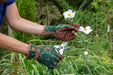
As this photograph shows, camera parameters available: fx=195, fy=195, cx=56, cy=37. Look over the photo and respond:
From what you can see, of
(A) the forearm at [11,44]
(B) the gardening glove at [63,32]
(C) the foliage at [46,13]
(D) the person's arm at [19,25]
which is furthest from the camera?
(C) the foliage at [46,13]

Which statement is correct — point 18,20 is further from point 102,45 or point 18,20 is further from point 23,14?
point 23,14

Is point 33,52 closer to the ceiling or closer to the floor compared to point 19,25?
closer to the floor

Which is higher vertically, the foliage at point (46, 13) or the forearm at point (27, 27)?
the foliage at point (46, 13)

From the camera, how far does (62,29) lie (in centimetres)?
194

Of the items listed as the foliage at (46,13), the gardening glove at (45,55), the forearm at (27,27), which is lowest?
the gardening glove at (45,55)

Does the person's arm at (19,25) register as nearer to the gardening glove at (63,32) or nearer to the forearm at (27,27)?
the forearm at (27,27)

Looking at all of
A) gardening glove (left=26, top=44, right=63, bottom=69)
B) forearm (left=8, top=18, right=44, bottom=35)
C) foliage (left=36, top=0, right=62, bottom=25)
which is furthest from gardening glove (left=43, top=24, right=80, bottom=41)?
foliage (left=36, top=0, right=62, bottom=25)

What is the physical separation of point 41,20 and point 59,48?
3998 mm

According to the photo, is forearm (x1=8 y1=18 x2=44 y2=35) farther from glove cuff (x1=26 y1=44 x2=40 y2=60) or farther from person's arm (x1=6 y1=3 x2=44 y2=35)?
glove cuff (x1=26 y1=44 x2=40 y2=60)

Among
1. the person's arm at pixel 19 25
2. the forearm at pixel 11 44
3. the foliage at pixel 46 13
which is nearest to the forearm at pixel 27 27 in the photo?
the person's arm at pixel 19 25

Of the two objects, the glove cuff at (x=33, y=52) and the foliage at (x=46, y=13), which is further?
the foliage at (x=46, y=13)

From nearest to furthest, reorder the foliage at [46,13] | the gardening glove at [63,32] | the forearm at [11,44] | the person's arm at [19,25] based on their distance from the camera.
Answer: the forearm at [11,44] < the gardening glove at [63,32] < the person's arm at [19,25] < the foliage at [46,13]

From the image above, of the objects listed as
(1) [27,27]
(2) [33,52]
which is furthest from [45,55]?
(1) [27,27]

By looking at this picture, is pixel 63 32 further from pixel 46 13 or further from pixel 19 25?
pixel 46 13
